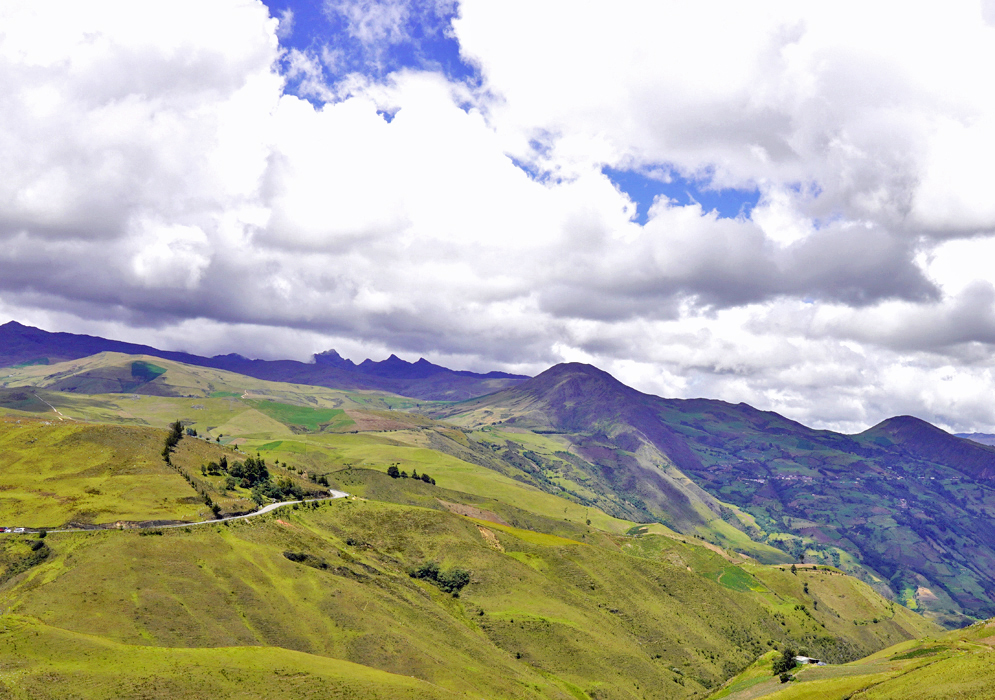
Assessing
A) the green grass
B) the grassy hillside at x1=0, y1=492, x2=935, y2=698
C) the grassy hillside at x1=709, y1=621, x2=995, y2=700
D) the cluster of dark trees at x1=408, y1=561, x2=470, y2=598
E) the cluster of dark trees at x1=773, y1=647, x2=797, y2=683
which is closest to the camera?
the green grass

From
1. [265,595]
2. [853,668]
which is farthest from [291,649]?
[853,668]

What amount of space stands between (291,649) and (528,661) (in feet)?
206

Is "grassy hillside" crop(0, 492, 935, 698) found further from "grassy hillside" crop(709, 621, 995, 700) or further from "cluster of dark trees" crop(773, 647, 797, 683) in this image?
"grassy hillside" crop(709, 621, 995, 700)

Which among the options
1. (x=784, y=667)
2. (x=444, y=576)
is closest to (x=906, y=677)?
(x=784, y=667)

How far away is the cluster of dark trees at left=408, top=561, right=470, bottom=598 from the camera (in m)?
190

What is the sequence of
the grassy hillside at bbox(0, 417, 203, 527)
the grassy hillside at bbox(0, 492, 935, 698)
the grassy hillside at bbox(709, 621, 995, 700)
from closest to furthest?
the grassy hillside at bbox(709, 621, 995, 700)
the grassy hillside at bbox(0, 492, 935, 698)
the grassy hillside at bbox(0, 417, 203, 527)

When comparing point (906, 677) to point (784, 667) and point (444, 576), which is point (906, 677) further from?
point (444, 576)

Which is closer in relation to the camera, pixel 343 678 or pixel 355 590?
pixel 343 678

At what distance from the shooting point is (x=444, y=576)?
195m

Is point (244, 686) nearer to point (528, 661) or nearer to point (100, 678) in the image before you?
point (100, 678)

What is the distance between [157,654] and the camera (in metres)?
103

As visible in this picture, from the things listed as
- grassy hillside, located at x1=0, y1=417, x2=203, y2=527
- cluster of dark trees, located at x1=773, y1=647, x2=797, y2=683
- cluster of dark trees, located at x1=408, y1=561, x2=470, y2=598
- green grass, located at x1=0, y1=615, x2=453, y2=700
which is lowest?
cluster of dark trees, located at x1=773, y1=647, x2=797, y2=683

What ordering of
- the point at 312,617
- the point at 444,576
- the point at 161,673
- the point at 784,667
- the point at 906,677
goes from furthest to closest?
the point at 444,576 → the point at 784,667 → the point at 312,617 → the point at 906,677 → the point at 161,673

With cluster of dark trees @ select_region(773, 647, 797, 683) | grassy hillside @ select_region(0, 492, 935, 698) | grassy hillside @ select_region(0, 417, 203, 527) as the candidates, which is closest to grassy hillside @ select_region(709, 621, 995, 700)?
cluster of dark trees @ select_region(773, 647, 797, 683)
